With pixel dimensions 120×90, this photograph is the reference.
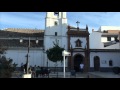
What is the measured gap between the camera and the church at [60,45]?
903 inches

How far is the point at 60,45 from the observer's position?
24.2 metres

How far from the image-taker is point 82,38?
24.3 metres

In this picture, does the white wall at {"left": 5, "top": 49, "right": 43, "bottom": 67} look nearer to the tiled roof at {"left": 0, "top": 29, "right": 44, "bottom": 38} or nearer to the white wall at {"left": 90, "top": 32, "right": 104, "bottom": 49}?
the tiled roof at {"left": 0, "top": 29, "right": 44, "bottom": 38}

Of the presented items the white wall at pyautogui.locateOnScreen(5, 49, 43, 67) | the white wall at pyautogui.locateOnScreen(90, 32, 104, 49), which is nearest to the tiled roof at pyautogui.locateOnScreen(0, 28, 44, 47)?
the white wall at pyautogui.locateOnScreen(5, 49, 43, 67)

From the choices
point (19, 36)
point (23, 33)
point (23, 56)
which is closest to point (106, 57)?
point (23, 56)

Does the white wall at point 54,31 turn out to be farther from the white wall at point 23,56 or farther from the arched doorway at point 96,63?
the arched doorway at point 96,63

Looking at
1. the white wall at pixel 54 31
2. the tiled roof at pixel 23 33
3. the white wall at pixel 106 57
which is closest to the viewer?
the white wall at pixel 106 57

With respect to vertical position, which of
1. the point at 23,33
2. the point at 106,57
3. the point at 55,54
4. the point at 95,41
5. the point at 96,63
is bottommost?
the point at 96,63

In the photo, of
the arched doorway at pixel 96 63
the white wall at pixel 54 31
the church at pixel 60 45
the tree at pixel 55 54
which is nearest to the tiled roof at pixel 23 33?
the church at pixel 60 45

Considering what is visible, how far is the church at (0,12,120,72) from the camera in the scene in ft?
75.3

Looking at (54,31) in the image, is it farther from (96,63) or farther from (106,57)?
(106,57)
